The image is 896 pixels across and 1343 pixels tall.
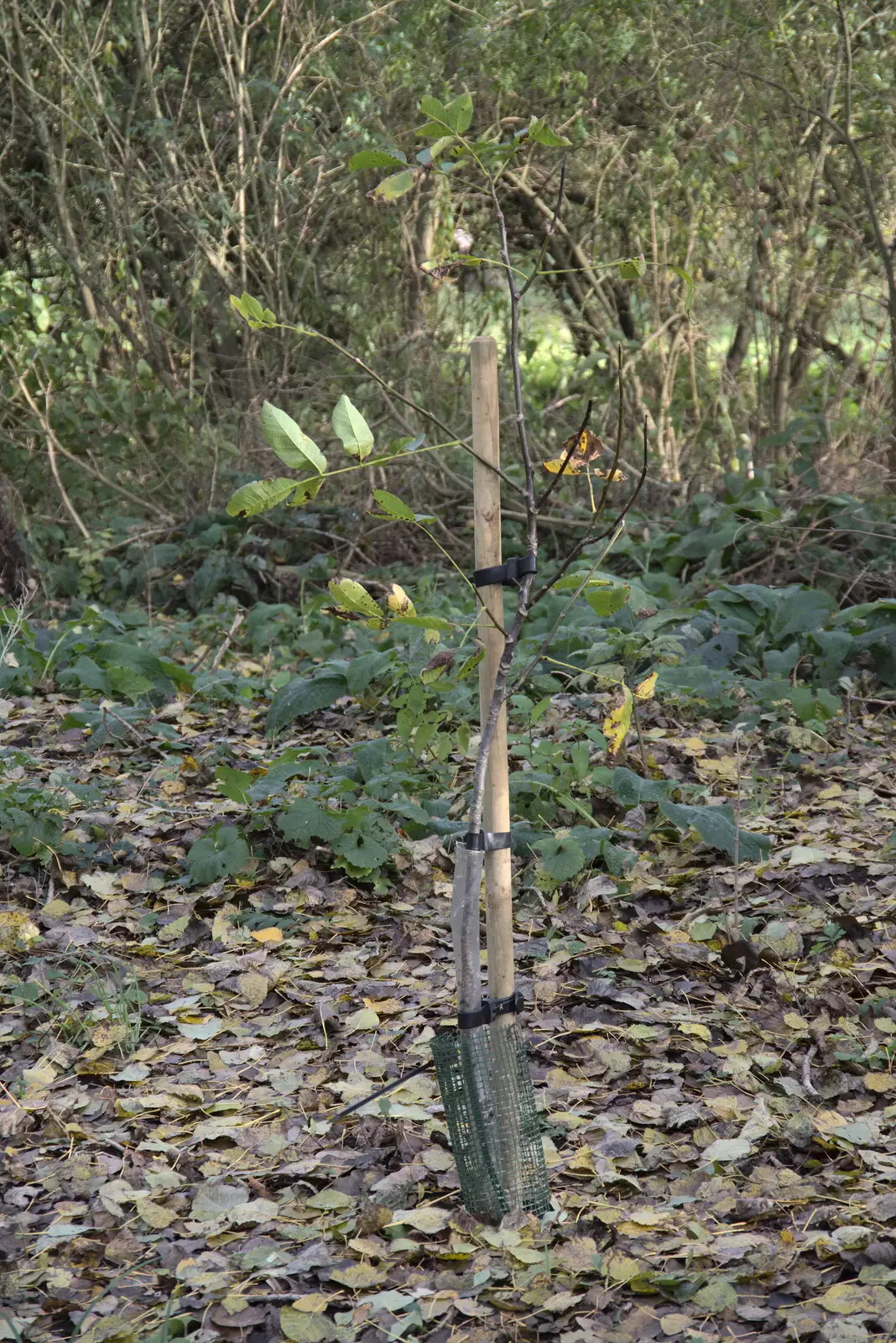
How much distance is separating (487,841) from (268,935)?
128 cm

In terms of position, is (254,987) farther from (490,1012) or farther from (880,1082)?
(880,1082)

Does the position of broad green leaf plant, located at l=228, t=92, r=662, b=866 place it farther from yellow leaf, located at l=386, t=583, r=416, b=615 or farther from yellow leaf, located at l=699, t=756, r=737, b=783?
yellow leaf, located at l=699, t=756, r=737, b=783

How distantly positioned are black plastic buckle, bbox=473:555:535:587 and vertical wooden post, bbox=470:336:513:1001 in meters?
0.02

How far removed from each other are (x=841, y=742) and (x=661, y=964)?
1.83 metres

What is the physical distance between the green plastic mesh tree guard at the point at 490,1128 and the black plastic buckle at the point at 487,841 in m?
0.32

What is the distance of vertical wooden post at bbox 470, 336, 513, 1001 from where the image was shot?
226 centimetres

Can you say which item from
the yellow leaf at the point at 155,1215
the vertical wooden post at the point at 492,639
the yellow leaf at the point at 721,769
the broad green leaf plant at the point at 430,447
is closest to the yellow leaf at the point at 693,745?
the yellow leaf at the point at 721,769

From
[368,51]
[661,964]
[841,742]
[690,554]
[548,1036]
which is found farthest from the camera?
[368,51]

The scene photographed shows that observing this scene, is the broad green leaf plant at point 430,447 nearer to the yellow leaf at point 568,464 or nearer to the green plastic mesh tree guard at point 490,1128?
the yellow leaf at point 568,464

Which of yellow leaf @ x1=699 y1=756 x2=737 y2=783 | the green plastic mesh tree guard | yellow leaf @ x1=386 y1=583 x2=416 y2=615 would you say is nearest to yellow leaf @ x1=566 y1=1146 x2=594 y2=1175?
the green plastic mesh tree guard

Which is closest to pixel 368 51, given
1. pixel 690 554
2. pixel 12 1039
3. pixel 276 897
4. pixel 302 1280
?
pixel 690 554

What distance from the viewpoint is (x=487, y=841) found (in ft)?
7.47

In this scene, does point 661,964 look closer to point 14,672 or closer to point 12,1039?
point 12,1039

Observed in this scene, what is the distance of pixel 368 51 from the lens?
7215 mm
